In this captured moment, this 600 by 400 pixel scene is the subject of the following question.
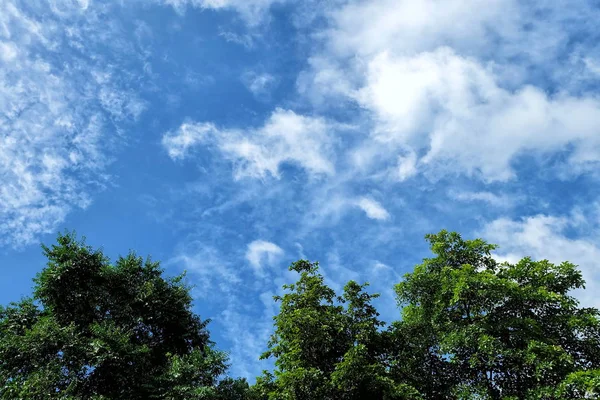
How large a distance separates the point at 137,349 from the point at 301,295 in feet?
25.9

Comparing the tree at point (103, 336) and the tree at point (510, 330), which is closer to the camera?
the tree at point (510, 330)

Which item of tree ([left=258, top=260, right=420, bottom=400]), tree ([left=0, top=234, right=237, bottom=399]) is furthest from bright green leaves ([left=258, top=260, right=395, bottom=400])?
tree ([left=0, top=234, right=237, bottom=399])

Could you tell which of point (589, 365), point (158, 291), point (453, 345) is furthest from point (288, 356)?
point (589, 365)

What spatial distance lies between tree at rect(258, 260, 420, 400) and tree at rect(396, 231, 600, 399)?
2633mm

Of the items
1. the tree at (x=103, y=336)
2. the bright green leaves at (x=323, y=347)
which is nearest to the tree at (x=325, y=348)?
the bright green leaves at (x=323, y=347)

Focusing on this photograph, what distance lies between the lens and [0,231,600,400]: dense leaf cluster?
18.1m

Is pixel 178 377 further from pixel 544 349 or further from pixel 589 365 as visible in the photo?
pixel 589 365

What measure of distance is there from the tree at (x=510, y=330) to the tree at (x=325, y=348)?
8.64 feet

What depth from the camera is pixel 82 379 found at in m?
20.2

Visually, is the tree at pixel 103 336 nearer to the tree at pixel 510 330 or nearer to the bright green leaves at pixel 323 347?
the bright green leaves at pixel 323 347

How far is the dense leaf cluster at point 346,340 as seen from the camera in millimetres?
18141

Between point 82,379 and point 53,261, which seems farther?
point 53,261

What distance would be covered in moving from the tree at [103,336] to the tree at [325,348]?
350 centimetres

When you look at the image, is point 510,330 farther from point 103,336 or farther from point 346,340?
point 103,336
